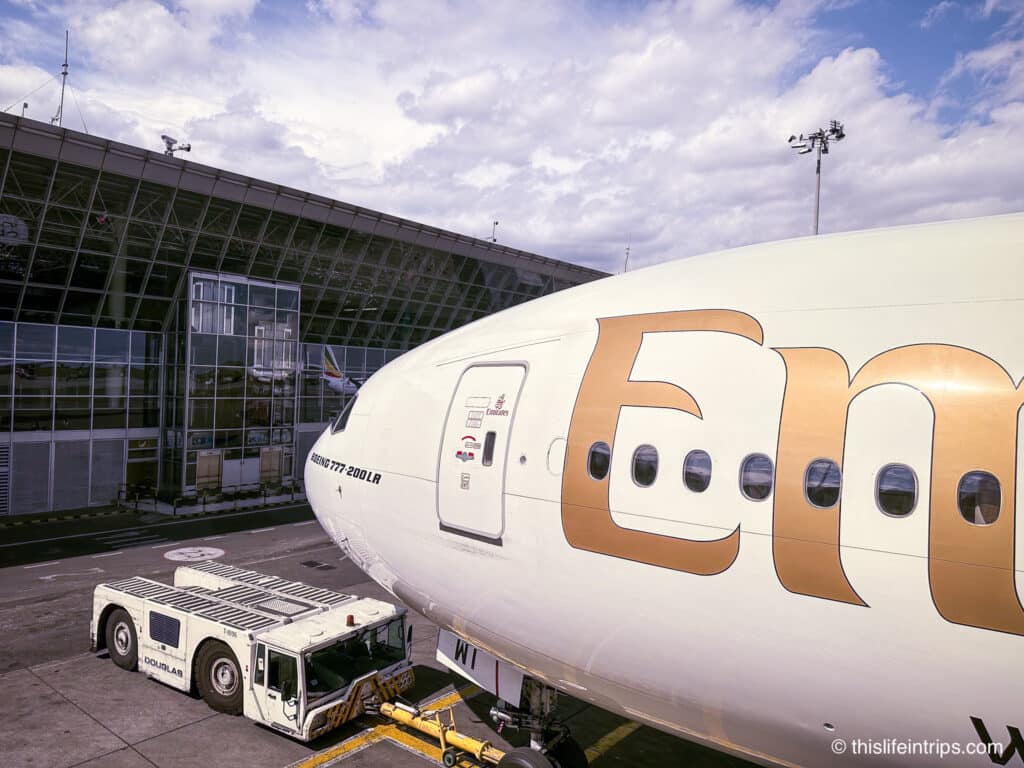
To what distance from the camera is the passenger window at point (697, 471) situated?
229 inches

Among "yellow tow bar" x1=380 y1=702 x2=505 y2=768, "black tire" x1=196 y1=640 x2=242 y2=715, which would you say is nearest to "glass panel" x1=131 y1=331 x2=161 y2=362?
"black tire" x1=196 y1=640 x2=242 y2=715

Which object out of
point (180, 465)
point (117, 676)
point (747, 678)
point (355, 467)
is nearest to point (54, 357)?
point (180, 465)

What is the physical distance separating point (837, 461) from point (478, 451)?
3712 millimetres

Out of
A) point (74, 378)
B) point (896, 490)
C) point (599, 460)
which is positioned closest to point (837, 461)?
point (896, 490)

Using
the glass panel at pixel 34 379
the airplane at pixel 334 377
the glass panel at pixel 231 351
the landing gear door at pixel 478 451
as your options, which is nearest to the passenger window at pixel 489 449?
the landing gear door at pixel 478 451

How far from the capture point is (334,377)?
140ft

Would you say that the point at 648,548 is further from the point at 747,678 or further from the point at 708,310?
the point at 708,310

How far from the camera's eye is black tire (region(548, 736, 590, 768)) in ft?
29.8

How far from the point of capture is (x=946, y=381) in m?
5.00

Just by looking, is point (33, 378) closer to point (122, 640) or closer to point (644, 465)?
point (122, 640)

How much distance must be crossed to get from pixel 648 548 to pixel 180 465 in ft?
106

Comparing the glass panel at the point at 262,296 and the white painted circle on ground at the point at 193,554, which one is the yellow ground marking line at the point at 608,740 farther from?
the glass panel at the point at 262,296

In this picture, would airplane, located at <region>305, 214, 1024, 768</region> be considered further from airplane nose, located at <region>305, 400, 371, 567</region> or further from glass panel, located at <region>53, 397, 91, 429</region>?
glass panel, located at <region>53, 397, 91, 429</region>

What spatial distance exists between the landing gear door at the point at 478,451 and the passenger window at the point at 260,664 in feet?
20.9
